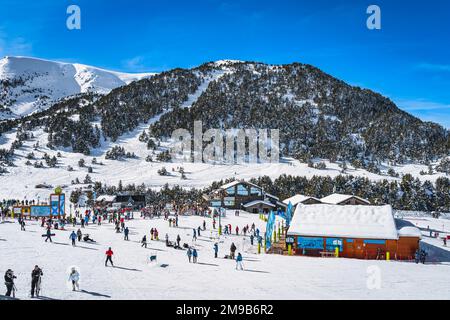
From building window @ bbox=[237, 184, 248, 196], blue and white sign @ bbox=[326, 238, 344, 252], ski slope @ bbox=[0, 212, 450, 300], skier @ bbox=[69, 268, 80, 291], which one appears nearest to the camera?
skier @ bbox=[69, 268, 80, 291]

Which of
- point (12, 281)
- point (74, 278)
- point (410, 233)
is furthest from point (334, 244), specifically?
point (12, 281)

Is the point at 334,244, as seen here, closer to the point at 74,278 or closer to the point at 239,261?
the point at 239,261

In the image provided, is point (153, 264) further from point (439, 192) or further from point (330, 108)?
point (330, 108)

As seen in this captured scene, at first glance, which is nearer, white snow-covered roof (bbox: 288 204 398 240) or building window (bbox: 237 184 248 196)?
white snow-covered roof (bbox: 288 204 398 240)

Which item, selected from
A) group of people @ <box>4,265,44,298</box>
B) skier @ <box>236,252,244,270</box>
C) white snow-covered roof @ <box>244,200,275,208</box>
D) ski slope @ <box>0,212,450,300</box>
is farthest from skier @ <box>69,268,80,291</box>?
white snow-covered roof @ <box>244,200,275,208</box>

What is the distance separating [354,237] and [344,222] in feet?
6.93

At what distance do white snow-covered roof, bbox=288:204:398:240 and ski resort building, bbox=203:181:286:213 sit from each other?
2701 centimetres

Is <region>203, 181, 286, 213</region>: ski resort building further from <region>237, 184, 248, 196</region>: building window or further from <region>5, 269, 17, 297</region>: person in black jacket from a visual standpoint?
<region>5, 269, 17, 297</region>: person in black jacket

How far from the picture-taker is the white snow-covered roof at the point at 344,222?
3030cm

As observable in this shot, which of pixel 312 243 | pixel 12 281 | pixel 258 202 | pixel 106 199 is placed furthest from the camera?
pixel 106 199

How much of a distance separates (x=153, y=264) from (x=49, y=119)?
120 m

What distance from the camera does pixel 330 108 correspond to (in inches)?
5610

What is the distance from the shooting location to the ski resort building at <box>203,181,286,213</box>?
6200 cm

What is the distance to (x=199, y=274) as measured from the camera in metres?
20.4
